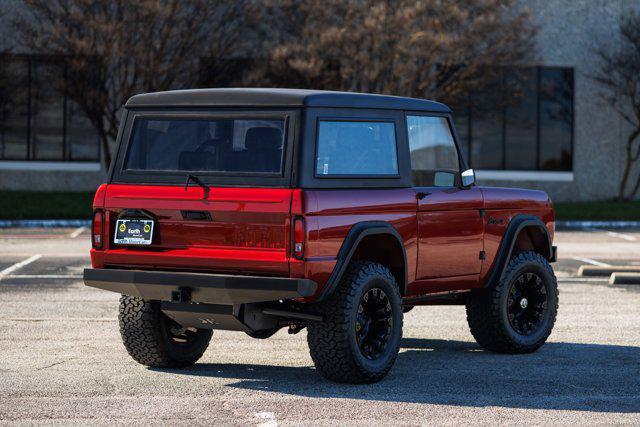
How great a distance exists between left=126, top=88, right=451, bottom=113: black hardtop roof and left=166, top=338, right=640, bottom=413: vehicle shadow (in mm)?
1931

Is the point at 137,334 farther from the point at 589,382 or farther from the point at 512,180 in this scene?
the point at 512,180

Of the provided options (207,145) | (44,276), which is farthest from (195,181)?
(44,276)

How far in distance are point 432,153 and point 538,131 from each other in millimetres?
28742

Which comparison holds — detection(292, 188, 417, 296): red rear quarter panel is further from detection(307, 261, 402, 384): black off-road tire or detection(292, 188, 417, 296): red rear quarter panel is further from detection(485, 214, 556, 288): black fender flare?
detection(485, 214, 556, 288): black fender flare

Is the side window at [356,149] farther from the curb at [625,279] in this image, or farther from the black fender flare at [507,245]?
the curb at [625,279]

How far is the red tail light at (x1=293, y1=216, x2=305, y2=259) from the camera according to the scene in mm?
8211

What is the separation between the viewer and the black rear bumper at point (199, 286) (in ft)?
26.8

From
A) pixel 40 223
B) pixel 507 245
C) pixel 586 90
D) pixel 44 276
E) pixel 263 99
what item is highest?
pixel 586 90

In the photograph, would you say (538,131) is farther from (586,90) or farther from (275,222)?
(275,222)

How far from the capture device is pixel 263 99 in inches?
342

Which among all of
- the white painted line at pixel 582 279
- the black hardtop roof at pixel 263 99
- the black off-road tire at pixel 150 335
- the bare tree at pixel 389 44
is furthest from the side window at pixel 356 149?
the bare tree at pixel 389 44

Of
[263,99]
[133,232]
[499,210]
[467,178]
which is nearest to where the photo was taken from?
[263,99]

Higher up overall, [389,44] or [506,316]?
[389,44]

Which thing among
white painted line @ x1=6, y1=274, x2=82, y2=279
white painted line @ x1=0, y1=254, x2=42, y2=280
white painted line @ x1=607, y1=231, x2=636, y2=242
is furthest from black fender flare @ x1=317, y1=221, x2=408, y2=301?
white painted line @ x1=607, y1=231, x2=636, y2=242
